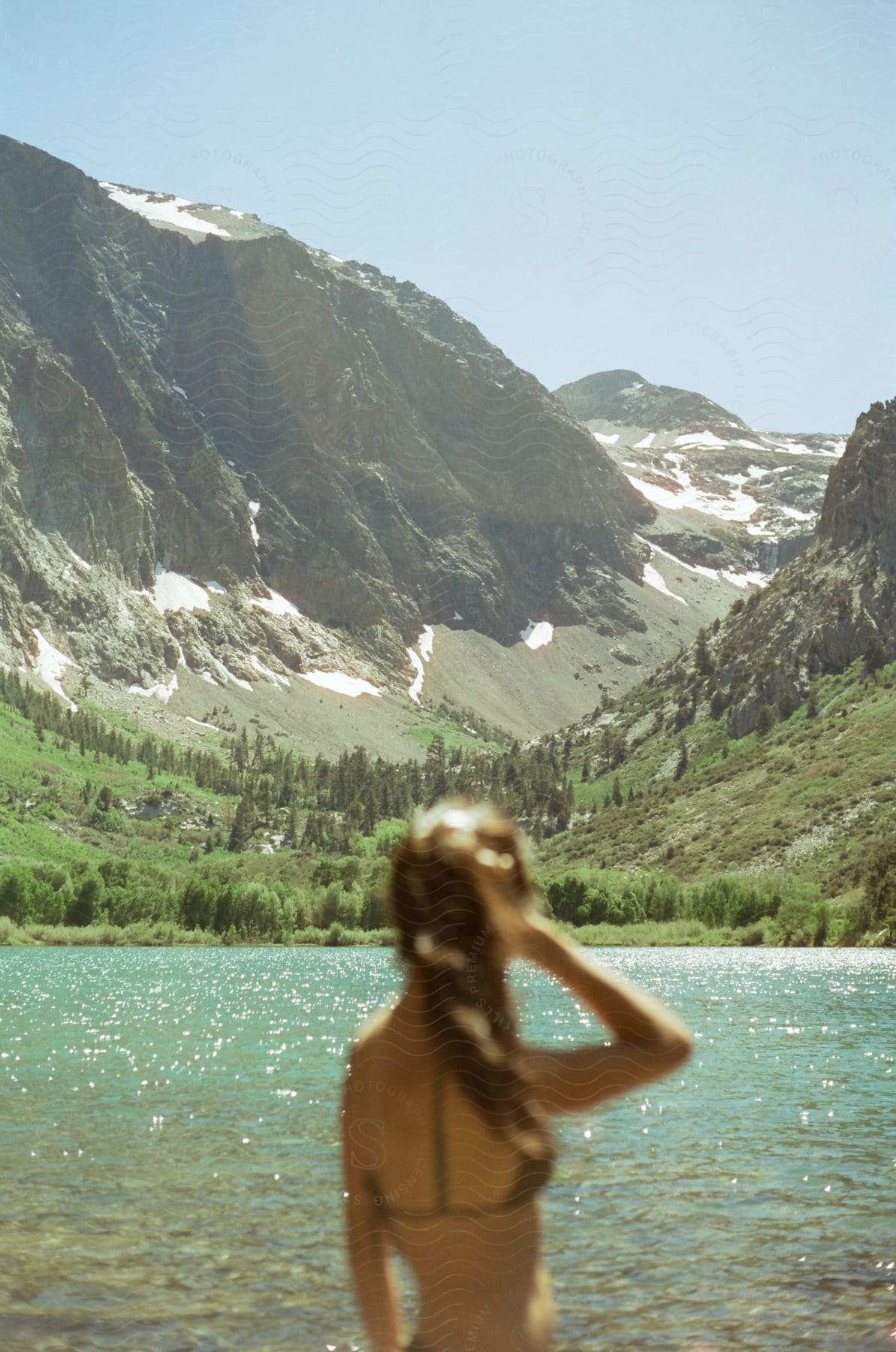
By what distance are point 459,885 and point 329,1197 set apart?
12.2m

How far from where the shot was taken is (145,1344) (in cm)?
908

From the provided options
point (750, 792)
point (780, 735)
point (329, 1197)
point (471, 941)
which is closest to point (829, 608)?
point (780, 735)

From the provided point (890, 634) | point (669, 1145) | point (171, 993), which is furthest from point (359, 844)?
point (669, 1145)

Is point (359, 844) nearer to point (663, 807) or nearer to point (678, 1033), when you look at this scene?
point (663, 807)

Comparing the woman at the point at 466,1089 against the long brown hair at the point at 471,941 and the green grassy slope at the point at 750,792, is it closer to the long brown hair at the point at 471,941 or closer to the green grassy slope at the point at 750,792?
the long brown hair at the point at 471,941

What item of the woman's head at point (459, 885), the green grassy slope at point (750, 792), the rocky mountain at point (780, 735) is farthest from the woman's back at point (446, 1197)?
the green grassy slope at point (750, 792)

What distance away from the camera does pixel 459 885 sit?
3375 millimetres

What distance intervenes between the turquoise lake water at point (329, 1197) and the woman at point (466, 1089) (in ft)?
0.91

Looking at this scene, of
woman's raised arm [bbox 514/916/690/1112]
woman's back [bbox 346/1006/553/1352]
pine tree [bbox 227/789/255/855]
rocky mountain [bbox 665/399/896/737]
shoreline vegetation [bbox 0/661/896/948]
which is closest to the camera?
woman's raised arm [bbox 514/916/690/1112]

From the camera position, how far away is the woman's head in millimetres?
3322

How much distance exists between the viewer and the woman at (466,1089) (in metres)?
3.33

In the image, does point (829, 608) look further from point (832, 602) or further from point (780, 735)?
point (780, 735)

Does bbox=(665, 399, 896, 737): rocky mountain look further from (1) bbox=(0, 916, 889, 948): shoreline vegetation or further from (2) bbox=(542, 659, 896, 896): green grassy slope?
(1) bbox=(0, 916, 889, 948): shoreline vegetation

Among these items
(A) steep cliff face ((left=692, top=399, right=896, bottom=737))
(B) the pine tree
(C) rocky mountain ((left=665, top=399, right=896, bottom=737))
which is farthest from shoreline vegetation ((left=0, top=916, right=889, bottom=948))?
(B) the pine tree
